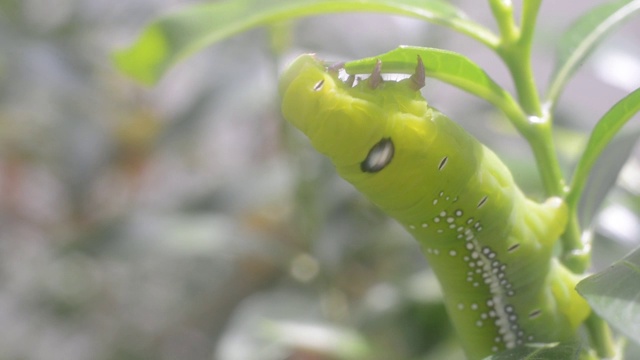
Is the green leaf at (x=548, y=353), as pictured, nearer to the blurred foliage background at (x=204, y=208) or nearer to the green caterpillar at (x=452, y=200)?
the green caterpillar at (x=452, y=200)

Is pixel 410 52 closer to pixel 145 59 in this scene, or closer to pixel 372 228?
pixel 145 59

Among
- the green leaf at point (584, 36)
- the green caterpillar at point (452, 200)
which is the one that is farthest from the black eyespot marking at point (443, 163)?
the green leaf at point (584, 36)

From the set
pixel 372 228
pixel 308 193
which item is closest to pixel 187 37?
pixel 308 193

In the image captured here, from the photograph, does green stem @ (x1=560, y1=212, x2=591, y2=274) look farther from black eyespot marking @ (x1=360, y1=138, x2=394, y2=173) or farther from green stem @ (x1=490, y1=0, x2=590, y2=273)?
black eyespot marking @ (x1=360, y1=138, x2=394, y2=173)

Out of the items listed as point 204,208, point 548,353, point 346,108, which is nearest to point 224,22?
point 346,108

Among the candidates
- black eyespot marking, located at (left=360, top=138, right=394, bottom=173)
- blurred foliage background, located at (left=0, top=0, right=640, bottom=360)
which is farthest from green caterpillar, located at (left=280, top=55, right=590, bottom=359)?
blurred foliage background, located at (left=0, top=0, right=640, bottom=360)

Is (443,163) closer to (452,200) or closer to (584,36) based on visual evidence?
(452,200)

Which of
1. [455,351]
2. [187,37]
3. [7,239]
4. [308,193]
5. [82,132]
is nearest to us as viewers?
[187,37]
